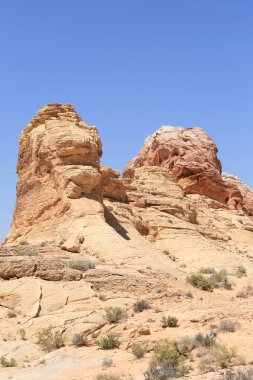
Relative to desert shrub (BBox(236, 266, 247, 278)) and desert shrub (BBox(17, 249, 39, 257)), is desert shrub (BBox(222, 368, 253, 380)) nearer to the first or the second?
desert shrub (BBox(17, 249, 39, 257))

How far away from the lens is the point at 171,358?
10188 millimetres

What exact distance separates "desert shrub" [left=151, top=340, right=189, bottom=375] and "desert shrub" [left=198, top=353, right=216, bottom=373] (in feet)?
1.01

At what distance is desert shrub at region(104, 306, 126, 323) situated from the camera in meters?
14.0

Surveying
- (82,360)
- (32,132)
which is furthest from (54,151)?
(82,360)

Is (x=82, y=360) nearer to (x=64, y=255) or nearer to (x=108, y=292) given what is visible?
(x=108, y=292)

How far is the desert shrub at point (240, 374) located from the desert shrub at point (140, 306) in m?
6.12

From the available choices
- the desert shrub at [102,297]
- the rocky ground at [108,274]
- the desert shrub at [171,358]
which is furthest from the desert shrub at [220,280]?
the desert shrub at [171,358]

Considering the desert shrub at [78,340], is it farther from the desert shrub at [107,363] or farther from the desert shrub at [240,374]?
the desert shrub at [240,374]

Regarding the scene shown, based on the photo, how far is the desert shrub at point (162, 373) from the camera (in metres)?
9.32

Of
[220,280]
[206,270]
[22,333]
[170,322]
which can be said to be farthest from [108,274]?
[206,270]

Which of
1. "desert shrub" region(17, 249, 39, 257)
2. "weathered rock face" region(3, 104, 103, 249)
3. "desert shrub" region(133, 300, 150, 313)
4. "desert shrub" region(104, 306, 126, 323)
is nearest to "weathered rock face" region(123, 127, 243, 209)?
"weathered rock face" region(3, 104, 103, 249)

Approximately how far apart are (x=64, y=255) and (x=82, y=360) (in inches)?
339

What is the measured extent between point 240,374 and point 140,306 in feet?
22.0

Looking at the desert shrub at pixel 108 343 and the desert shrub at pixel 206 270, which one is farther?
the desert shrub at pixel 206 270
